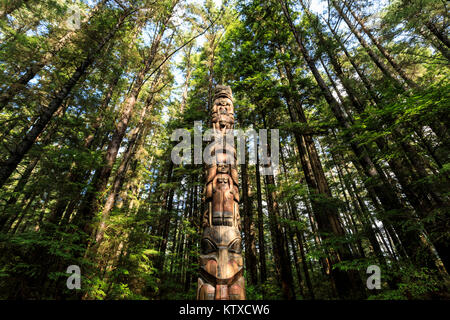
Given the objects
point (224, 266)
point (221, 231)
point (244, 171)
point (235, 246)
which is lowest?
point (224, 266)

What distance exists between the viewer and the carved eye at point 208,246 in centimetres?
406

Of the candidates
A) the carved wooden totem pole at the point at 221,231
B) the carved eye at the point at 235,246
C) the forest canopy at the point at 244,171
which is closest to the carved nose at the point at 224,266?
the carved wooden totem pole at the point at 221,231

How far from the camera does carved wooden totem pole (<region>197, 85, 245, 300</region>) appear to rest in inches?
146

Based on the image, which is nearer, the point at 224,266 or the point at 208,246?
the point at 224,266

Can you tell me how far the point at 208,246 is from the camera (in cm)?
411

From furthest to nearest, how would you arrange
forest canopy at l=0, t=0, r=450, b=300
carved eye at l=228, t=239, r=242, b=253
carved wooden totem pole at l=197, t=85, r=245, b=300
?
forest canopy at l=0, t=0, r=450, b=300 < carved eye at l=228, t=239, r=242, b=253 < carved wooden totem pole at l=197, t=85, r=245, b=300

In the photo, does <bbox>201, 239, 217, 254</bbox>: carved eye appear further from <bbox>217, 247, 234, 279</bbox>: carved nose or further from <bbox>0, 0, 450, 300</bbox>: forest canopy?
<bbox>0, 0, 450, 300</bbox>: forest canopy

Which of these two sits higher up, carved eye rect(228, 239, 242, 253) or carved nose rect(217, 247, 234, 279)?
carved eye rect(228, 239, 242, 253)

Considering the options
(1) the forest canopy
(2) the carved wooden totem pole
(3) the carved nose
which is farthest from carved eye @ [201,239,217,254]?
(1) the forest canopy

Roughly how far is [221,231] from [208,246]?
0.40m

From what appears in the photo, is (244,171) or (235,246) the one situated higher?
(244,171)

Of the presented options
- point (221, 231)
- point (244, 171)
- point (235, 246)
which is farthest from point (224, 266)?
point (244, 171)

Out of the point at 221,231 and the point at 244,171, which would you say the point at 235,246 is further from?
the point at 244,171
